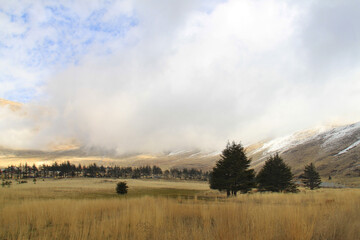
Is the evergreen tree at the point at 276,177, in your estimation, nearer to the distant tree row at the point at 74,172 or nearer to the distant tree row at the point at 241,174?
the distant tree row at the point at 241,174

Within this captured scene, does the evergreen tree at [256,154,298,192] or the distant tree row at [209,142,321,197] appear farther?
the evergreen tree at [256,154,298,192]

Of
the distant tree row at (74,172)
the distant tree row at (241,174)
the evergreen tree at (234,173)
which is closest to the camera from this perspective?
the evergreen tree at (234,173)

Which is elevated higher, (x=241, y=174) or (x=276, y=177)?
(x=241, y=174)

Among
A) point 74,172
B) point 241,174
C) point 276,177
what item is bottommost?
point 74,172

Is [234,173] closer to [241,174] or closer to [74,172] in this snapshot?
[241,174]

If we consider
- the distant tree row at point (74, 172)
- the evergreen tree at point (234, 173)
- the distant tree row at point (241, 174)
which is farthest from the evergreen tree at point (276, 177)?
the distant tree row at point (74, 172)

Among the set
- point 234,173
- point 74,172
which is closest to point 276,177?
point 234,173

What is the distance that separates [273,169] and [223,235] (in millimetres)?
29604

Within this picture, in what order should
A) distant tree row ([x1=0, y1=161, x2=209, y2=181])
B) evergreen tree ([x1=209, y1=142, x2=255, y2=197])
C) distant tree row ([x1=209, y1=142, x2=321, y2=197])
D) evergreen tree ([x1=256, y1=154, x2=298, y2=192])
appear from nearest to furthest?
1. evergreen tree ([x1=209, y1=142, x2=255, y2=197])
2. distant tree row ([x1=209, y1=142, x2=321, y2=197])
3. evergreen tree ([x1=256, y1=154, x2=298, y2=192])
4. distant tree row ([x1=0, y1=161, x2=209, y2=181])

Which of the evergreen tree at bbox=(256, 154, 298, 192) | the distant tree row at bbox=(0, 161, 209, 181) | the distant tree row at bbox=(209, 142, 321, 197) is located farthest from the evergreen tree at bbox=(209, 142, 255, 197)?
the distant tree row at bbox=(0, 161, 209, 181)

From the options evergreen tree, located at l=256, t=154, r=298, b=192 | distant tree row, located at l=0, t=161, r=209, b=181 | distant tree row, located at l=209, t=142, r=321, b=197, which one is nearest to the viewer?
distant tree row, located at l=209, t=142, r=321, b=197

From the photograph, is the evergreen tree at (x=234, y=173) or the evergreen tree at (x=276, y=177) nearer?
the evergreen tree at (x=234, y=173)

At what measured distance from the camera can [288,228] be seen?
4.45 m

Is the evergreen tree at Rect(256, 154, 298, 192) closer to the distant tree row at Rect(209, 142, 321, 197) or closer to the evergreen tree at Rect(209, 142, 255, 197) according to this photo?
the distant tree row at Rect(209, 142, 321, 197)
